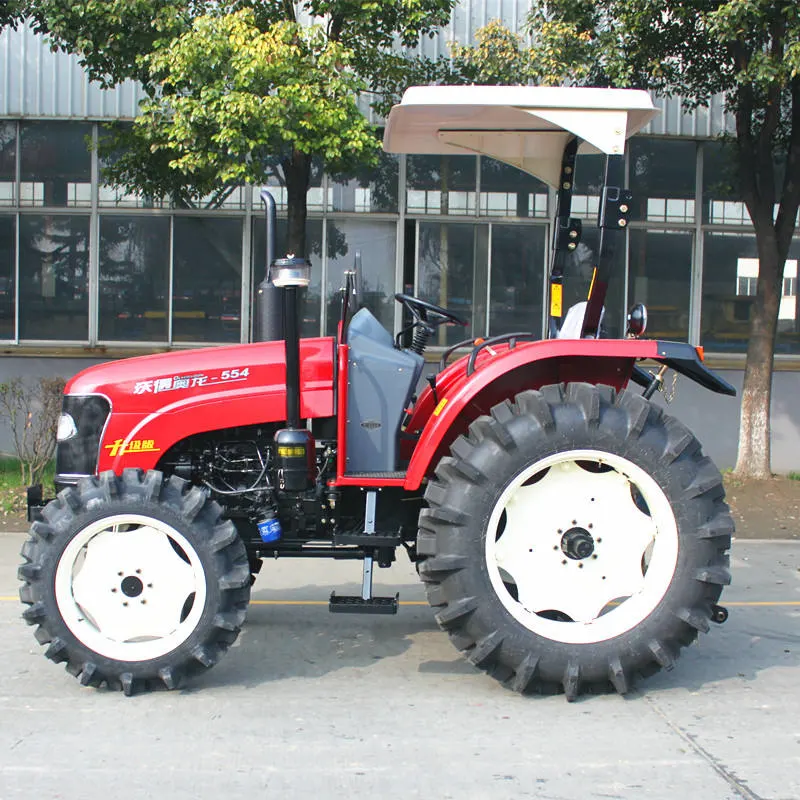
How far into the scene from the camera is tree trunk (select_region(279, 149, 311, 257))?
1124cm

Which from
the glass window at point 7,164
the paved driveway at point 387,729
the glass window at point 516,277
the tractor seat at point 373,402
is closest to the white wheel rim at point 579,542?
the paved driveway at point 387,729

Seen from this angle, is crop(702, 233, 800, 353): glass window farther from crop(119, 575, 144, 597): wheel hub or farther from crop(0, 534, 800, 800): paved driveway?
crop(119, 575, 144, 597): wheel hub

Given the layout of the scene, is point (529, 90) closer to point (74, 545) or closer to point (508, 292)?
point (74, 545)

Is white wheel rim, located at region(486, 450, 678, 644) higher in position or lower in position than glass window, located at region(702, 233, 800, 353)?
lower

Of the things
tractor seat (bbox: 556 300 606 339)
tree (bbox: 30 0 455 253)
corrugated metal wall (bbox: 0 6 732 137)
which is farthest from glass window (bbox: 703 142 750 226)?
tractor seat (bbox: 556 300 606 339)

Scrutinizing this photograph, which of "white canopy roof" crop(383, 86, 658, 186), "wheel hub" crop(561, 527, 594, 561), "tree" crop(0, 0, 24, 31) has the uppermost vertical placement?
"tree" crop(0, 0, 24, 31)

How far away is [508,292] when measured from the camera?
14.0 meters

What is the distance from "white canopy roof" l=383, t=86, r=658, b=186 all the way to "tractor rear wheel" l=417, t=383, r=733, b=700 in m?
1.30

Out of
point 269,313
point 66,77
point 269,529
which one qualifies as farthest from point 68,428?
point 66,77

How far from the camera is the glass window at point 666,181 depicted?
14.1 m

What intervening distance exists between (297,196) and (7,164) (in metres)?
4.86

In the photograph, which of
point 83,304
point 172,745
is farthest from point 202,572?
point 83,304

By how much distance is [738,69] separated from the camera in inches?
411

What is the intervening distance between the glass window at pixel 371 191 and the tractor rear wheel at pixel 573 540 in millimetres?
9409
